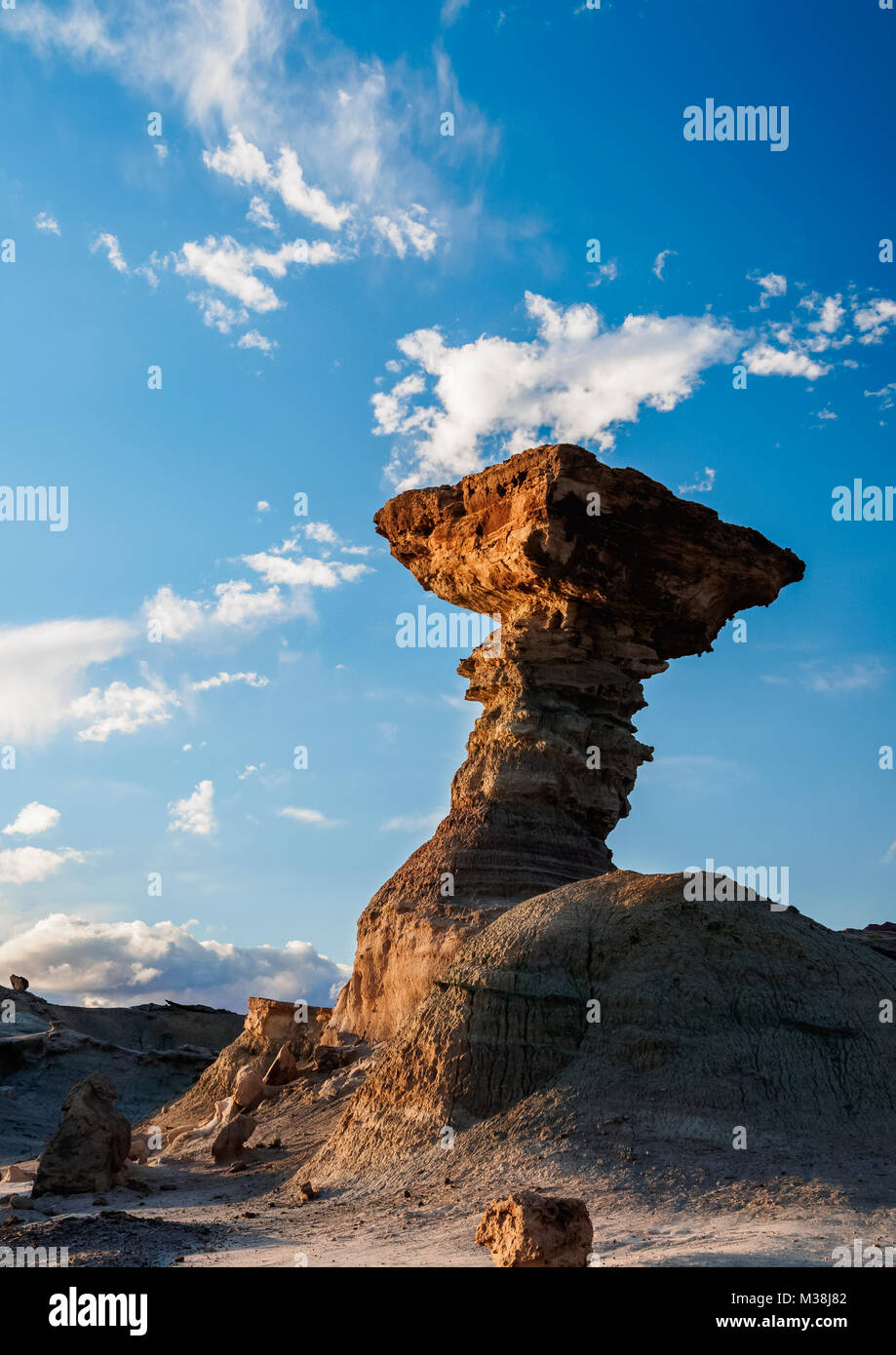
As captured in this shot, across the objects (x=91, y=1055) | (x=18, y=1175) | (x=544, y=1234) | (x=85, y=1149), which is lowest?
(x=91, y=1055)

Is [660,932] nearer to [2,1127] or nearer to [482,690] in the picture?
[482,690]

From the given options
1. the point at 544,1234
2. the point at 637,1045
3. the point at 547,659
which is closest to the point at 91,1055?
the point at 547,659

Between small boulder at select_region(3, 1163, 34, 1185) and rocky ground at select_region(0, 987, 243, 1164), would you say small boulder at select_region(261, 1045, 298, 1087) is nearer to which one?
small boulder at select_region(3, 1163, 34, 1185)

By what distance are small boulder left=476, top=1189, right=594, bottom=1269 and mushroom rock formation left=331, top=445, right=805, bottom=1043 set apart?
1008cm

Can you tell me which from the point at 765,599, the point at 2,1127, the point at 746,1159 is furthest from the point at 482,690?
the point at 2,1127

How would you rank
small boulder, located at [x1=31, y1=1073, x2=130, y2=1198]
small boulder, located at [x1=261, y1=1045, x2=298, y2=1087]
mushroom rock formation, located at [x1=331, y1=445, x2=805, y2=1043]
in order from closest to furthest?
small boulder, located at [x1=31, y1=1073, x2=130, y2=1198] < small boulder, located at [x1=261, y1=1045, x2=298, y2=1087] < mushroom rock formation, located at [x1=331, y1=445, x2=805, y2=1043]

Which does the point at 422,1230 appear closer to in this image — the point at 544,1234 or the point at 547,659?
the point at 544,1234

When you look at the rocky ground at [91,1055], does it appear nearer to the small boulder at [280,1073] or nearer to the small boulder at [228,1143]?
the small boulder at [280,1073]

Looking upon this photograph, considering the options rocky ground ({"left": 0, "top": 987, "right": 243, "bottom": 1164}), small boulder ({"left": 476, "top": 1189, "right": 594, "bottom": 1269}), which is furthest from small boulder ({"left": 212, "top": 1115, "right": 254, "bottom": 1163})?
small boulder ({"left": 476, "top": 1189, "right": 594, "bottom": 1269})

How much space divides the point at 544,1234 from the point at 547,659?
48.5 ft

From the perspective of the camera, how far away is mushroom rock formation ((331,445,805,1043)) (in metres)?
18.9

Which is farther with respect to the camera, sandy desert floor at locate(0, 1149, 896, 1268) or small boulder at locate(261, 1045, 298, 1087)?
small boulder at locate(261, 1045, 298, 1087)

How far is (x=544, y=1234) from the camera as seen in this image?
24.3 feet

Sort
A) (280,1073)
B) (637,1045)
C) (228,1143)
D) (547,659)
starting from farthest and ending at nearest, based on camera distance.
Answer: (547,659), (280,1073), (228,1143), (637,1045)
